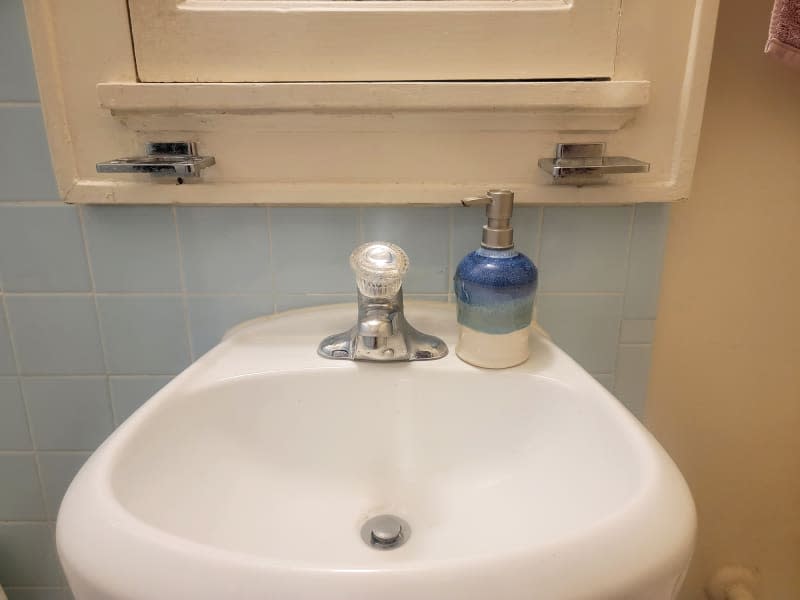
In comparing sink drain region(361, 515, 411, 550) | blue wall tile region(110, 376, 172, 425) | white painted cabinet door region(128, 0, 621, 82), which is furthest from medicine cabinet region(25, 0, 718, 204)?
sink drain region(361, 515, 411, 550)

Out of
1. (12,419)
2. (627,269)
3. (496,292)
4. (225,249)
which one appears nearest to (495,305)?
(496,292)

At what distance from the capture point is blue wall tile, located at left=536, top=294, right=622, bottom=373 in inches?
26.0

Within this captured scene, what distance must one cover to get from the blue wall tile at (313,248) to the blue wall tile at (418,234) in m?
0.03

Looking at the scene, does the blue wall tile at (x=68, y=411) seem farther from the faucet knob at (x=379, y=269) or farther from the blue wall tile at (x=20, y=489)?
the faucet knob at (x=379, y=269)

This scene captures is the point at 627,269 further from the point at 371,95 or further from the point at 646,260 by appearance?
the point at 371,95

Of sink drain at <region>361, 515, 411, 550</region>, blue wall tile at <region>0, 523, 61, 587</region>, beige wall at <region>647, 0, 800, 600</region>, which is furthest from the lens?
blue wall tile at <region>0, 523, 61, 587</region>

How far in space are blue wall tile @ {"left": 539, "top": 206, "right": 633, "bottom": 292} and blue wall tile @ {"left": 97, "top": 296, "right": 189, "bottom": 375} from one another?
45 cm

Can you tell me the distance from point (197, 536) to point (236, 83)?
1.41 feet

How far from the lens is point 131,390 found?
0.69m

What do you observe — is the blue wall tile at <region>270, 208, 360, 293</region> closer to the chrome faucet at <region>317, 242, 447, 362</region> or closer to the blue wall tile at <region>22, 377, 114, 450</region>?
the chrome faucet at <region>317, 242, 447, 362</region>

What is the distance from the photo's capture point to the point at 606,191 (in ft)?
1.96

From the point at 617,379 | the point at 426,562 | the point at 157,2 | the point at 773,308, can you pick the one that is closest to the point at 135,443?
the point at 426,562

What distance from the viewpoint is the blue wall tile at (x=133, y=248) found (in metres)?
0.63

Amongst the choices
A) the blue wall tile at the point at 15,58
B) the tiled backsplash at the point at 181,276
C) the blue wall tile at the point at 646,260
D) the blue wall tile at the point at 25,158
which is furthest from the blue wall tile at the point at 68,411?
the blue wall tile at the point at 646,260
